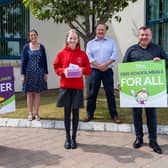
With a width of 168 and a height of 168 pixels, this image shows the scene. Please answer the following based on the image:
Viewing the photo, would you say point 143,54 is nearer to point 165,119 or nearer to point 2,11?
point 165,119

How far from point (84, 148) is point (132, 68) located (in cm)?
148

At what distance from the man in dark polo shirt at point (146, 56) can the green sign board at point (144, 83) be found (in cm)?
11

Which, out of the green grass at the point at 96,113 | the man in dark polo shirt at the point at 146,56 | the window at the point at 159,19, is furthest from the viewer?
the window at the point at 159,19

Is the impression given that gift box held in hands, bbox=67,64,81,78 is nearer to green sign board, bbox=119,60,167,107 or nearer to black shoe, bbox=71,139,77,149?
green sign board, bbox=119,60,167,107

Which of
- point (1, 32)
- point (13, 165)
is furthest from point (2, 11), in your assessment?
point (13, 165)

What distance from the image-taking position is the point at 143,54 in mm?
6051

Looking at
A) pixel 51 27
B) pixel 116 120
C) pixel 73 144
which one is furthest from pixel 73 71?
pixel 51 27

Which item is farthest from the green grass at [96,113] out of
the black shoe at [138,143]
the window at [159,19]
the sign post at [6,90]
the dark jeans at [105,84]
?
the window at [159,19]

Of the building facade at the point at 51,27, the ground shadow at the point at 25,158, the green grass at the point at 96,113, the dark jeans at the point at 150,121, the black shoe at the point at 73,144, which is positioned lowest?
the ground shadow at the point at 25,158

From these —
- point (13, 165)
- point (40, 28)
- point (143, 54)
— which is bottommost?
point (13, 165)

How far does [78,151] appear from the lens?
20.1ft

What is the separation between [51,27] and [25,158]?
8.33 m

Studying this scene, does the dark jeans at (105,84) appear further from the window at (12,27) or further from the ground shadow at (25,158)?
the window at (12,27)

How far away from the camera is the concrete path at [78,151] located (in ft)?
18.2
